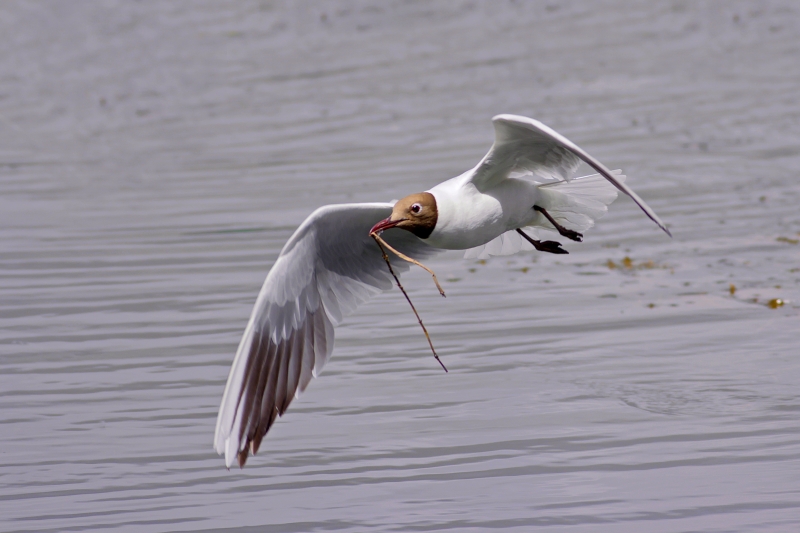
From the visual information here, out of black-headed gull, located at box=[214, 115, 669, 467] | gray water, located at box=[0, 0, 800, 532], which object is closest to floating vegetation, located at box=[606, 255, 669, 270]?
gray water, located at box=[0, 0, 800, 532]

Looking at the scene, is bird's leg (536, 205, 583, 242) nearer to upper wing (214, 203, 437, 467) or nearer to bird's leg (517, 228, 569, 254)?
bird's leg (517, 228, 569, 254)

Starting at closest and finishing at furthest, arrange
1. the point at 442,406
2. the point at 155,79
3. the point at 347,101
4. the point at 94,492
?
the point at 94,492, the point at 442,406, the point at 347,101, the point at 155,79

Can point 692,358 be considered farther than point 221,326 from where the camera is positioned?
No

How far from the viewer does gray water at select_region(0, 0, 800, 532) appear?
19.2 feet

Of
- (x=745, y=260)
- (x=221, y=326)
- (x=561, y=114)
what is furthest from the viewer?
(x=561, y=114)

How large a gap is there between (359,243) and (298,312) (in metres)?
0.44

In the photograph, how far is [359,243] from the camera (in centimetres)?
620

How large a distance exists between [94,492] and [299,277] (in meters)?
1.38

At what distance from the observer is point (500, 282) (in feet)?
29.9

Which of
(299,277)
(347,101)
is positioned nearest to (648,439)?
(299,277)

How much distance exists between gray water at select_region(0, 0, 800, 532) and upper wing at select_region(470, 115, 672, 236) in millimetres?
1341

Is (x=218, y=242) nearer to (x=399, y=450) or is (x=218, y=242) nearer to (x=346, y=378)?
(x=346, y=378)

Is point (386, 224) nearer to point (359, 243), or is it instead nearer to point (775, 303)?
point (359, 243)

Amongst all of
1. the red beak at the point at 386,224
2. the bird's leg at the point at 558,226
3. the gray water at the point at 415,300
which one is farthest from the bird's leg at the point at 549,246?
the red beak at the point at 386,224
